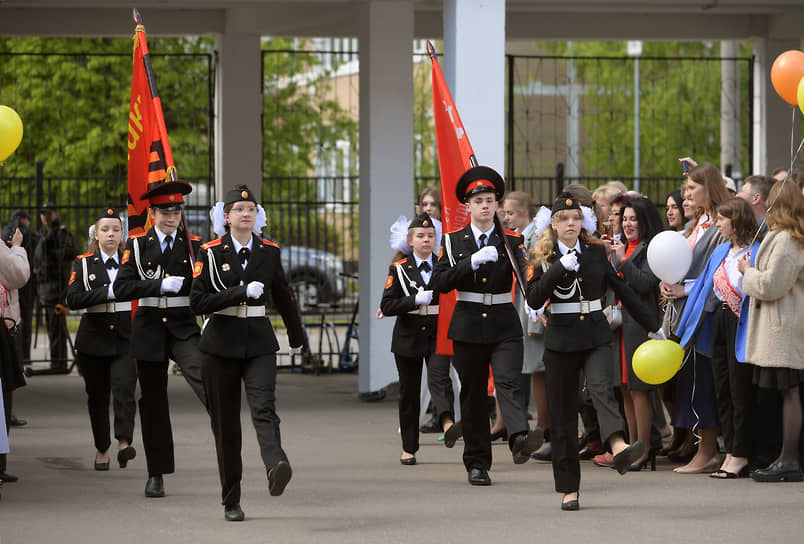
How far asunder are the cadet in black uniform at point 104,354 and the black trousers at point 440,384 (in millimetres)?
2396

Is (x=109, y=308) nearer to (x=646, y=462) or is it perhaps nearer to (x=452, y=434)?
(x=452, y=434)

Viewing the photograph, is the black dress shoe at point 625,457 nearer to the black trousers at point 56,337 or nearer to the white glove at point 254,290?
the white glove at point 254,290

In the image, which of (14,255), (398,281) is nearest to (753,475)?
(398,281)

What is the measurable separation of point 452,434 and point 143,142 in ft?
10.3

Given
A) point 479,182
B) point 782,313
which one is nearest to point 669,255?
point 782,313

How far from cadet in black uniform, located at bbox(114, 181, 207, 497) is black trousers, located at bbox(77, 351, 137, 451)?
1049 mm

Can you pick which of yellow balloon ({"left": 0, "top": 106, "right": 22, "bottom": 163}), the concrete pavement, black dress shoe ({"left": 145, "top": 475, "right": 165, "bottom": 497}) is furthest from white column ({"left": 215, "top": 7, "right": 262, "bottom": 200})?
black dress shoe ({"left": 145, "top": 475, "right": 165, "bottom": 497})

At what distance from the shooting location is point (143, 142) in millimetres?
8891

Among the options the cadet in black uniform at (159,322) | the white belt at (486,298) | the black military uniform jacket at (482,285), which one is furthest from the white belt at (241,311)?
the white belt at (486,298)

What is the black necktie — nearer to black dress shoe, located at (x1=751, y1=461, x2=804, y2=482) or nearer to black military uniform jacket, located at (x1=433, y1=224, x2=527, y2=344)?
black military uniform jacket, located at (x1=433, y1=224, x2=527, y2=344)

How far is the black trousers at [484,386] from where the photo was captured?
8.66 meters

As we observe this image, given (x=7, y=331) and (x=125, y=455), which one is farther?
(x=7, y=331)

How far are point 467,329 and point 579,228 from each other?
1106 mm

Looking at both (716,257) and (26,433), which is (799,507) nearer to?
(716,257)
